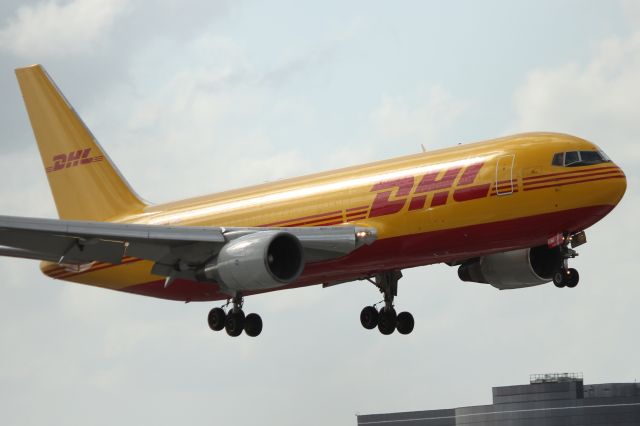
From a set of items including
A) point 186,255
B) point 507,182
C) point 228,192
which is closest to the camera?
point 507,182

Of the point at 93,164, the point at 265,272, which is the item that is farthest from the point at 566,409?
the point at 265,272

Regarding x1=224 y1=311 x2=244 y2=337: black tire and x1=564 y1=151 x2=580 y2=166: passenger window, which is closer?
x1=564 y1=151 x2=580 y2=166: passenger window

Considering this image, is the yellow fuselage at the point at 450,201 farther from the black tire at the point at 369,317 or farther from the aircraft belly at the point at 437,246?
the black tire at the point at 369,317

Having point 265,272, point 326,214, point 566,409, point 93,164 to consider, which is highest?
point 566,409

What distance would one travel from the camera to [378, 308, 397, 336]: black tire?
56.8m

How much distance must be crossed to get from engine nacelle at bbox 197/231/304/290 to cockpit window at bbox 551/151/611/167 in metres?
9.22

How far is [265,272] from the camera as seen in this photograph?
48.2 metres

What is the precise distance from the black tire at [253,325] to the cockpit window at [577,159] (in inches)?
516

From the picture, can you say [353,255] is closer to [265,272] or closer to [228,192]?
[265,272]

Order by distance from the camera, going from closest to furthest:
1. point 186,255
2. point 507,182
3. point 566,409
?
point 507,182 < point 186,255 < point 566,409

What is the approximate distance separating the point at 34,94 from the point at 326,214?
1840 centimetres

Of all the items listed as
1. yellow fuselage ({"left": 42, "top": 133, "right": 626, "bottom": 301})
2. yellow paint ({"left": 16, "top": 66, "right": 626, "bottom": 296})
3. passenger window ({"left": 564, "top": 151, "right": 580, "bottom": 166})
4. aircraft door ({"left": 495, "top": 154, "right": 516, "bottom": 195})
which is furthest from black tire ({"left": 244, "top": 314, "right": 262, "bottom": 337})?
passenger window ({"left": 564, "top": 151, "right": 580, "bottom": 166})

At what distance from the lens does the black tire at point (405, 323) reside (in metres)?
56.8

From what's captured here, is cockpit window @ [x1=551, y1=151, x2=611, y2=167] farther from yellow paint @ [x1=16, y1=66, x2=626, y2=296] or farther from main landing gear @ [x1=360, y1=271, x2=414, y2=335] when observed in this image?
main landing gear @ [x1=360, y1=271, x2=414, y2=335]
